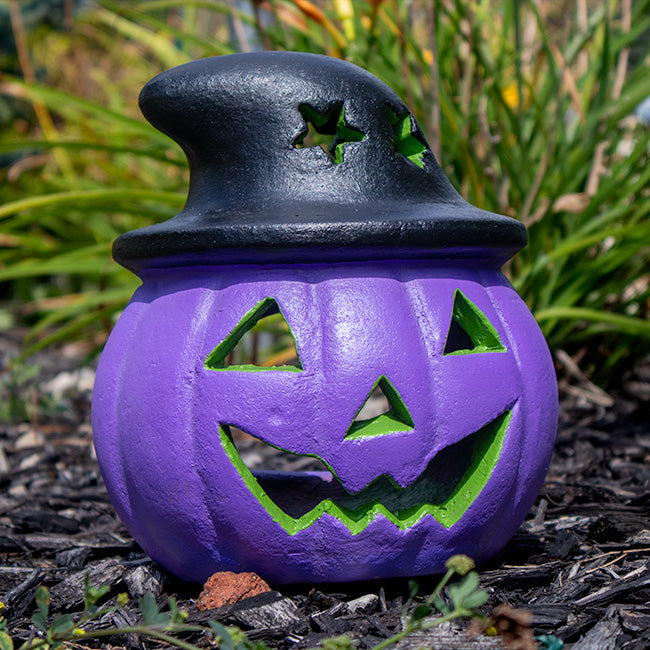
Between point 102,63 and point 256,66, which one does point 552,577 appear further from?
point 102,63

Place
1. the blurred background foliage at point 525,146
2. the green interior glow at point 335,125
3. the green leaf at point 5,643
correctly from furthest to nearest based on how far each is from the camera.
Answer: the blurred background foliage at point 525,146, the green interior glow at point 335,125, the green leaf at point 5,643

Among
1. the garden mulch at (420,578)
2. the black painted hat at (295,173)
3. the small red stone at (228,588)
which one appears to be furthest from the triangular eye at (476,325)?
the small red stone at (228,588)

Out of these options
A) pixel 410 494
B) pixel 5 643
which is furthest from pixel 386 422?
pixel 5 643

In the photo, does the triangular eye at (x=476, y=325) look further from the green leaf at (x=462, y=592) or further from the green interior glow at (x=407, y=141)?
the green leaf at (x=462, y=592)

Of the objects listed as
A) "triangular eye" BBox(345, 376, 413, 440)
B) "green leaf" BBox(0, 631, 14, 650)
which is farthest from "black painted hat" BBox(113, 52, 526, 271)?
"green leaf" BBox(0, 631, 14, 650)

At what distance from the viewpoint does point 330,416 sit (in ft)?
4.95

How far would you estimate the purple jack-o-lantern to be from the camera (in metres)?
1.54

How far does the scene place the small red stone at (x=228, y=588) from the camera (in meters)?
1.57

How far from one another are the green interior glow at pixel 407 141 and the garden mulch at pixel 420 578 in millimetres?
929

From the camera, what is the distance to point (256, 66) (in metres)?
1.67

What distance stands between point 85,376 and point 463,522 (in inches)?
133

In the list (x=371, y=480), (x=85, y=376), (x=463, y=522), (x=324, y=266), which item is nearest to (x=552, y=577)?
(x=463, y=522)

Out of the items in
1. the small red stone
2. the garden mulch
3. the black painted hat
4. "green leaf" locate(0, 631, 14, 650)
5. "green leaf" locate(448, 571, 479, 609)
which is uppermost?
the black painted hat

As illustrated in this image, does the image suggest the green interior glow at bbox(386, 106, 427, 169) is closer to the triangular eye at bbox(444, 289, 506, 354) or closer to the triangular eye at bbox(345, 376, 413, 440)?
the triangular eye at bbox(444, 289, 506, 354)
